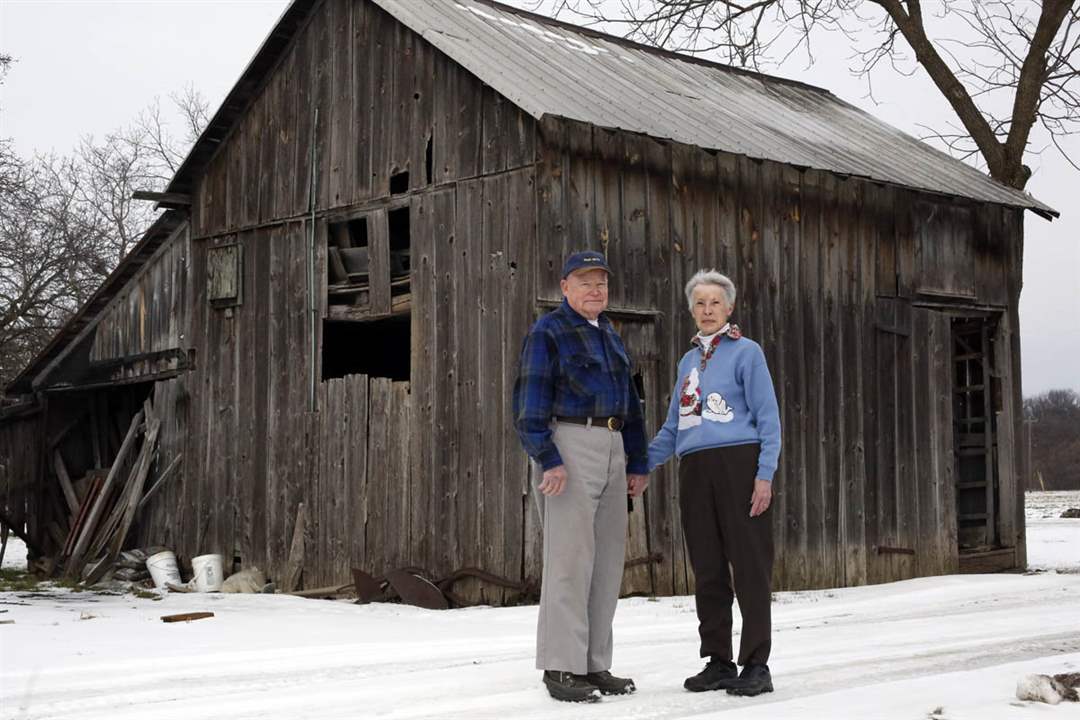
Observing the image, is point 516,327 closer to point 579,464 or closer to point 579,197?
point 579,197

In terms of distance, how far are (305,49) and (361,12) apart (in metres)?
0.94

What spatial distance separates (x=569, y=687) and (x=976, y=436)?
420 inches

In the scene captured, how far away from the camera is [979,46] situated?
20047mm

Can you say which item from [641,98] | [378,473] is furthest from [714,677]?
[641,98]

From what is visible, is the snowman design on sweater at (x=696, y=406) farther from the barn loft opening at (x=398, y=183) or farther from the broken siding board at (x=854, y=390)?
the broken siding board at (x=854, y=390)

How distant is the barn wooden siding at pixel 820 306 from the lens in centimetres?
1094

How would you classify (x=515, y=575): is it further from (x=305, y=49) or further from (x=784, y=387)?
(x=305, y=49)

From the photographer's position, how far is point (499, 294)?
10.8 m

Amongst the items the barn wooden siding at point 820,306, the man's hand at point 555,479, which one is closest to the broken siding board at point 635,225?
the barn wooden siding at point 820,306

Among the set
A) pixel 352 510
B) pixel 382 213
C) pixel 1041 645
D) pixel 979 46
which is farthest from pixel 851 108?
pixel 1041 645

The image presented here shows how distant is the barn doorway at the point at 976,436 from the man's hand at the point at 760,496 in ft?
30.8

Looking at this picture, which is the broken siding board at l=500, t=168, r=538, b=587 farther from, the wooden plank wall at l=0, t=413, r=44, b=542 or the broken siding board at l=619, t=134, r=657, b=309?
the wooden plank wall at l=0, t=413, r=44, b=542

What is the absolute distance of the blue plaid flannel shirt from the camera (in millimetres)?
5633

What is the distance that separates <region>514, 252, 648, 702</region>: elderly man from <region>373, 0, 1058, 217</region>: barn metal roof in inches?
181
